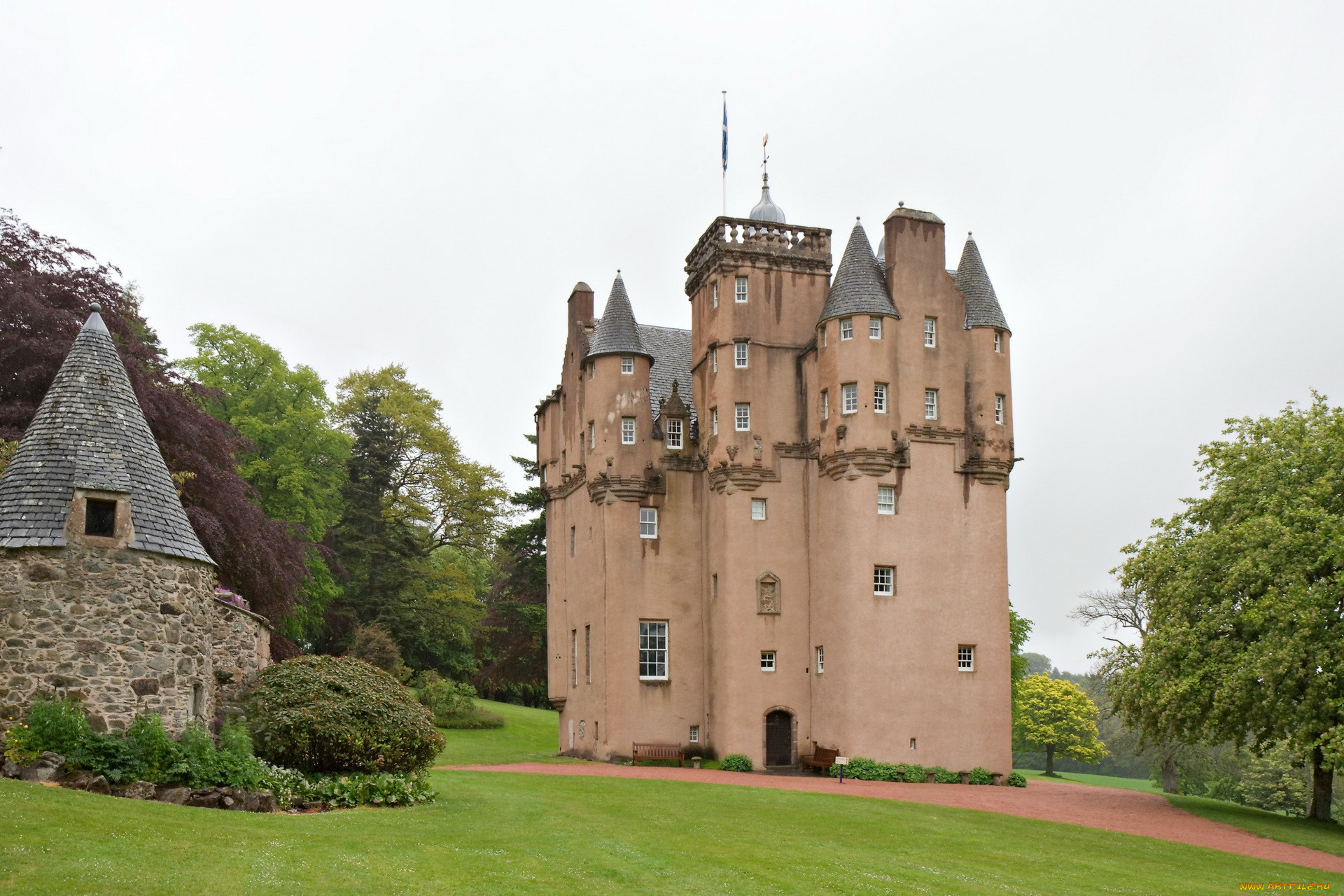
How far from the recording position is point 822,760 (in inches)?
1476

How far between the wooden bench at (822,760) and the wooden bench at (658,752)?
4295 millimetres

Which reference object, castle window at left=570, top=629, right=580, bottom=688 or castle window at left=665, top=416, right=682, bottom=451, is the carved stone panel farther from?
castle window at left=570, top=629, right=580, bottom=688

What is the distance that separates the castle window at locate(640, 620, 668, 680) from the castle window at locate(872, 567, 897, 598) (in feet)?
25.3

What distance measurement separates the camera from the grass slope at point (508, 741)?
39.1 meters

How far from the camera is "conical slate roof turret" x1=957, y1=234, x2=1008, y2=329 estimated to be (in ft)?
132

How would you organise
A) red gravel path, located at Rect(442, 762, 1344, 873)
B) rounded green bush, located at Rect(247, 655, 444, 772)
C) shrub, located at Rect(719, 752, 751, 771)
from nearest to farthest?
1. rounded green bush, located at Rect(247, 655, 444, 772)
2. red gravel path, located at Rect(442, 762, 1344, 873)
3. shrub, located at Rect(719, 752, 751, 771)

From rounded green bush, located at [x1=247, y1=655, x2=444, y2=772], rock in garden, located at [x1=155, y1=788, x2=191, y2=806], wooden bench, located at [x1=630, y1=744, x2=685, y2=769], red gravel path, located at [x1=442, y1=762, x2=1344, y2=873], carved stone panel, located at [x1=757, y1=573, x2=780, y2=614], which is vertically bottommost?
red gravel path, located at [x1=442, y1=762, x2=1344, y2=873]

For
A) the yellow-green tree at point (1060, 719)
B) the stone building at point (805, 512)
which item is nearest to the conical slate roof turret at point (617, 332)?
the stone building at point (805, 512)

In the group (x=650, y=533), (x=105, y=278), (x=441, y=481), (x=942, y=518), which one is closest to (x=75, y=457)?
(x=105, y=278)

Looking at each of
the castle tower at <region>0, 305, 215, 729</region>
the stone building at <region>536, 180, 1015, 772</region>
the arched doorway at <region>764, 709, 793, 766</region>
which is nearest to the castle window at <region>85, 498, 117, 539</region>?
the castle tower at <region>0, 305, 215, 729</region>

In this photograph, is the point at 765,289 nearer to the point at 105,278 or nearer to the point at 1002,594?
→ the point at 1002,594

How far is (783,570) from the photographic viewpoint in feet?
132

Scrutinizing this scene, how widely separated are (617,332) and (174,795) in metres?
27.0

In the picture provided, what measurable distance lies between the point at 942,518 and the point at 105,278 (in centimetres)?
2580
